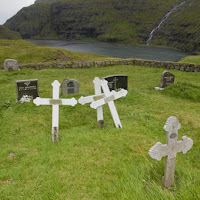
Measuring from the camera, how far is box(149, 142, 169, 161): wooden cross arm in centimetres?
312

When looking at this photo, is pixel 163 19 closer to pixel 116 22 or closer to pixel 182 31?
pixel 182 31

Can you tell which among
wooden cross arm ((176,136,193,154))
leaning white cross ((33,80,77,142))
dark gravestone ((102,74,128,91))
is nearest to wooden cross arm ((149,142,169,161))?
wooden cross arm ((176,136,193,154))

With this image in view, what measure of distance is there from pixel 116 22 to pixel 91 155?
16436cm

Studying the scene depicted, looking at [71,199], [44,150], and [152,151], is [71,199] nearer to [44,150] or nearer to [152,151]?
[152,151]

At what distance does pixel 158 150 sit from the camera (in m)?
3.17

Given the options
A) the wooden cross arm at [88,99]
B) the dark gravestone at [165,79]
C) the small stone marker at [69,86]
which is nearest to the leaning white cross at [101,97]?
the wooden cross arm at [88,99]

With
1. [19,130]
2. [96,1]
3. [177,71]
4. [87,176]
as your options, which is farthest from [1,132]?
[96,1]

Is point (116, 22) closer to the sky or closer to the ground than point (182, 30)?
closer to the sky

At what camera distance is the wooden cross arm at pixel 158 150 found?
10.3 feet

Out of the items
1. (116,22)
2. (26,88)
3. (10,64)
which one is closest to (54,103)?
(26,88)

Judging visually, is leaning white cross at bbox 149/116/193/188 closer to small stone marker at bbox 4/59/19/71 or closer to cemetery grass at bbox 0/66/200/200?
cemetery grass at bbox 0/66/200/200

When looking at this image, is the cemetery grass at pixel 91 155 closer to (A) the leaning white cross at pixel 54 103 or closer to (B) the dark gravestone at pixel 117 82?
(A) the leaning white cross at pixel 54 103

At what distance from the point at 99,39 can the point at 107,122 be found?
14412cm

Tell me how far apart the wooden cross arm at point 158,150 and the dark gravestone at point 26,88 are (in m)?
8.31
